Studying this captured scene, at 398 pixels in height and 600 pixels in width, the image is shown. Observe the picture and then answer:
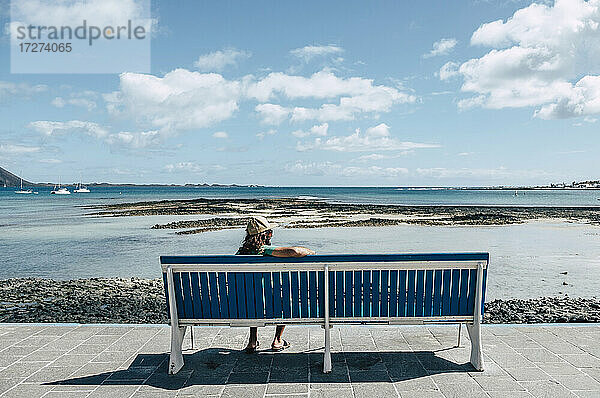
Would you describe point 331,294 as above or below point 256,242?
below

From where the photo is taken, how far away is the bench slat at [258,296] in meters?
4.84

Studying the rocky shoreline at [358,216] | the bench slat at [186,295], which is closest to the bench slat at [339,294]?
the bench slat at [186,295]

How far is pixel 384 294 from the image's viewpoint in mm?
4875

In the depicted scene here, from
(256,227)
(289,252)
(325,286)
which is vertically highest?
(256,227)

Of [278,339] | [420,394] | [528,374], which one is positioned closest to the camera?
[420,394]

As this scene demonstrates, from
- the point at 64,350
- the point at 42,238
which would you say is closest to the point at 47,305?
the point at 64,350

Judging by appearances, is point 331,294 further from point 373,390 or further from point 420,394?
point 420,394

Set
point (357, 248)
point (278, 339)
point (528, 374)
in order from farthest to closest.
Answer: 1. point (357, 248)
2. point (278, 339)
3. point (528, 374)

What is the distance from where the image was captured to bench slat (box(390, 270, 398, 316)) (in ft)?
15.8

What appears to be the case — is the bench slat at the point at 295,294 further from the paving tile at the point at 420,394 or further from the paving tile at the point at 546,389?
the paving tile at the point at 546,389

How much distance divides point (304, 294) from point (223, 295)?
29.4 inches

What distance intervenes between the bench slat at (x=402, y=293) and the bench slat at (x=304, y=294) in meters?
0.85

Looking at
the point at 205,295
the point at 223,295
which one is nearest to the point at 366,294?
the point at 223,295

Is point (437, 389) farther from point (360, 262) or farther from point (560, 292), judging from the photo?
point (560, 292)
